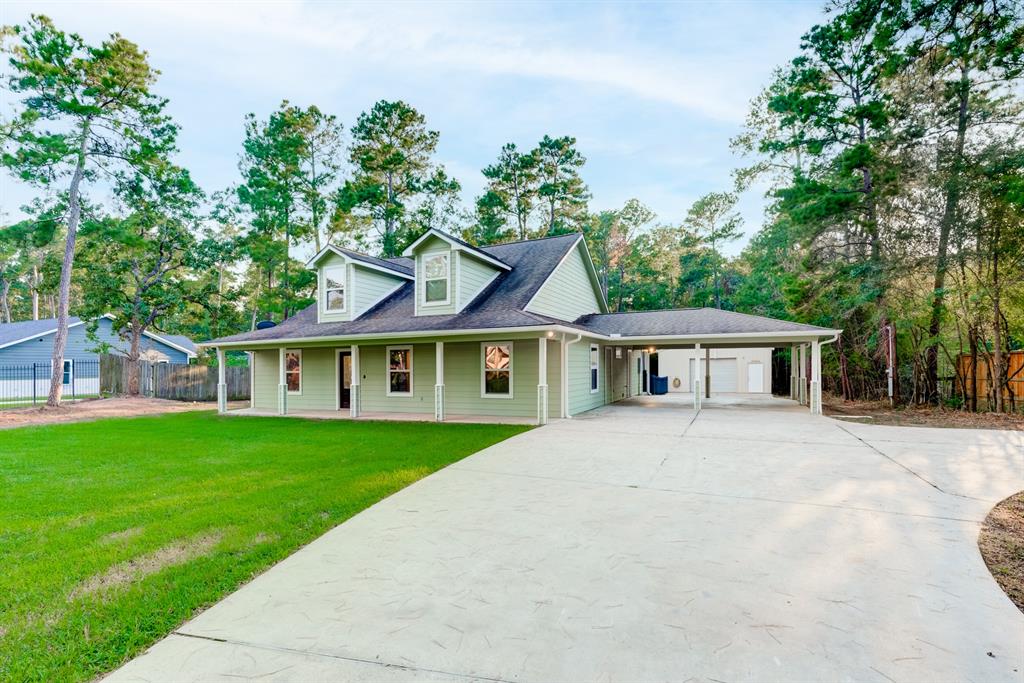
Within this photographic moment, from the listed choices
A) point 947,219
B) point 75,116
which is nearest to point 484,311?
point 947,219

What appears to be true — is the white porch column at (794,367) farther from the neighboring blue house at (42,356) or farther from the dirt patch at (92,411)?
the neighboring blue house at (42,356)

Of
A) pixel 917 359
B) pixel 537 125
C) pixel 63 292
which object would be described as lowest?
pixel 917 359

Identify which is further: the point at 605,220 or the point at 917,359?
→ the point at 605,220

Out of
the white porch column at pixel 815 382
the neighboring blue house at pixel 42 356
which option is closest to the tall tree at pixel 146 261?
the neighboring blue house at pixel 42 356

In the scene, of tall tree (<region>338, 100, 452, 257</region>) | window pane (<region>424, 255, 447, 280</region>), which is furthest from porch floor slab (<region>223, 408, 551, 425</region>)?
tall tree (<region>338, 100, 452, 257</region>)

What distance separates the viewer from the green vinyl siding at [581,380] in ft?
40.0

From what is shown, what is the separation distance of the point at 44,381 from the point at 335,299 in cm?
1905

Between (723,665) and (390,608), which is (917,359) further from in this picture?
(390,608)

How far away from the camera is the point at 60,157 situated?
1442 cm

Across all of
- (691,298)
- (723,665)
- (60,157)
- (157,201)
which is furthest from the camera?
(691,298)

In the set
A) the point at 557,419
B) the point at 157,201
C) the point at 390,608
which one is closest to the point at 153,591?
the point at 390,608

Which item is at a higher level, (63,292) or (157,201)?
(157,201)

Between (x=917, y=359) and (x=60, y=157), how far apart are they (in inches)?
1062

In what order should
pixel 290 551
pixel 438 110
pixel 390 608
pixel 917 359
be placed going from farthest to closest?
pixel 438 110 → pixel 917 359 → pixel 290 551 → pixel 390 608
